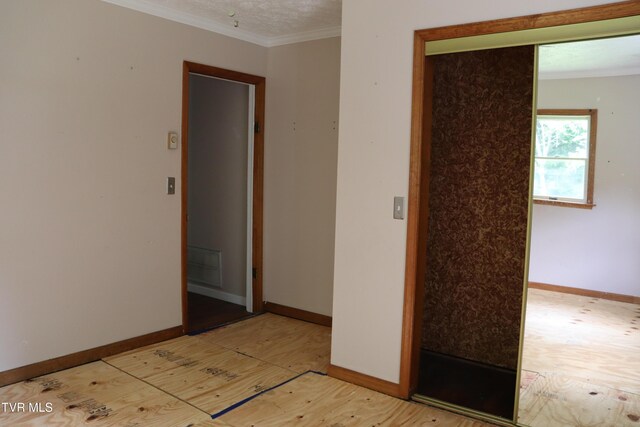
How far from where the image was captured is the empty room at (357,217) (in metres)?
2.62

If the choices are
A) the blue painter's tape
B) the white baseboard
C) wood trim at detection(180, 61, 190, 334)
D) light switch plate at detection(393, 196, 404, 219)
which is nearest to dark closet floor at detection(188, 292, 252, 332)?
the white baseboard

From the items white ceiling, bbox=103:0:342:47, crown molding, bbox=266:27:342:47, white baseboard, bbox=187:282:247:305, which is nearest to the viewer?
white ceiling, bbox=103:0:342:47

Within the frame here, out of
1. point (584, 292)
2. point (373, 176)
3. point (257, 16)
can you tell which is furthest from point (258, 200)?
point (584, 292)

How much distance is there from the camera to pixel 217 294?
5230mm

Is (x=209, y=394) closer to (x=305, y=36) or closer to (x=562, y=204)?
(x=562, y=204)

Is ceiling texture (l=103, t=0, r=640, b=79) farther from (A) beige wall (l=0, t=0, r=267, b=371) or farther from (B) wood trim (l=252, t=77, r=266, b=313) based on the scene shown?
(B) wood trim (l=252, t=77, r=266, b=313)

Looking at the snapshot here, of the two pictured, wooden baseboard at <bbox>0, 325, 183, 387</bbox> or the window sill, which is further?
wooden baseboard at <bbox>0, 325, 183, 387</bbox>

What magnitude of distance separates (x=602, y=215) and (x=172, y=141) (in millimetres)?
2942

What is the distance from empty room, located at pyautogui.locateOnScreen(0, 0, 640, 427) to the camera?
8.59ft

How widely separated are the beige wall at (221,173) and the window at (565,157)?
2.87 meters

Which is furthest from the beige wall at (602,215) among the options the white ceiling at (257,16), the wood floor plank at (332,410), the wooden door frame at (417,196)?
the white ceiling at (257,16)

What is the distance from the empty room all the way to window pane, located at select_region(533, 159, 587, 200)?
1 centimetres

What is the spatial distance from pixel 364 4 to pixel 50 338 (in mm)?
2886

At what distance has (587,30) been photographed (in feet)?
8.05
